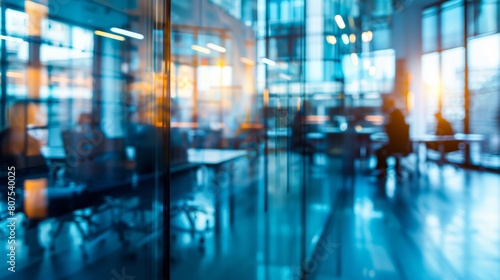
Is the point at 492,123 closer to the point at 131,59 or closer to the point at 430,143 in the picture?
the point at 430,143

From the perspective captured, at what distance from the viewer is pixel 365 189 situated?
680cm

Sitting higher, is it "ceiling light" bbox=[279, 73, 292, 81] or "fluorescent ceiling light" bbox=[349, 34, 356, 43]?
"fluorescent ceiling light" bbox=[349, 34, 356, 43]

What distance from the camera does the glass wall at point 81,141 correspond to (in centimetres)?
116

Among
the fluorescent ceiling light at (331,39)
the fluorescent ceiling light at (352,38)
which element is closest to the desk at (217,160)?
the fluorescent ceiling light at (331,39)

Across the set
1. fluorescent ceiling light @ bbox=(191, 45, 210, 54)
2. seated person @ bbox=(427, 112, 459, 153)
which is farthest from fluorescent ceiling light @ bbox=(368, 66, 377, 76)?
fluorescent ceiling light @ bbox=(191, 45, 210, 54)

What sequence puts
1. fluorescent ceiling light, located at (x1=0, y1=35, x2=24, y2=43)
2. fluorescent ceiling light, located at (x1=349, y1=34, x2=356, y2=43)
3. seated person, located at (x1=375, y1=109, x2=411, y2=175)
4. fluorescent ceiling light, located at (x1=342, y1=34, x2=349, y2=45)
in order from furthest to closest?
seated person, located at (x1=375, y1=109, x2=411, y2=175) → fluorescent ceiling light, located at (x1=349, y1=34, x2=356, y2=43) → fluorescent ceiling light, located at (x1=342, y1=34, x2=349, y2=45) → fluorescent ceiling light, located at (x1=0, y1=35, x2=24, y2=43)

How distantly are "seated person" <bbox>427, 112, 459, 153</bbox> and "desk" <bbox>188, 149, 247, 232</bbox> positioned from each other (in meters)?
4.98

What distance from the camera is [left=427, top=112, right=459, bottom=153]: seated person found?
8016 mm

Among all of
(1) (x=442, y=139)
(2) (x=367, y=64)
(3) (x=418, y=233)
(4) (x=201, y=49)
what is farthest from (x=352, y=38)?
(3) (x=418, y=233)

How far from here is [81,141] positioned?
15.5 ft

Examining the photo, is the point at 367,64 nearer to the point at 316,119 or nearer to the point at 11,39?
the point at 316,119

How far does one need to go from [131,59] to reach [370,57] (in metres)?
5.33

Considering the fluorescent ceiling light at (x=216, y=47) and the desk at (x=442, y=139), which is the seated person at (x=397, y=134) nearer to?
the desk at (x=442, y=139)

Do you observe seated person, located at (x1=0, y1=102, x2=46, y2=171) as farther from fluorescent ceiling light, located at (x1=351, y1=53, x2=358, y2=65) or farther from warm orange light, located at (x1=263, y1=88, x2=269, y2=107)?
fluorescent ceiling light, located at (x1=351, y1=53, x2=358, y2=65)
